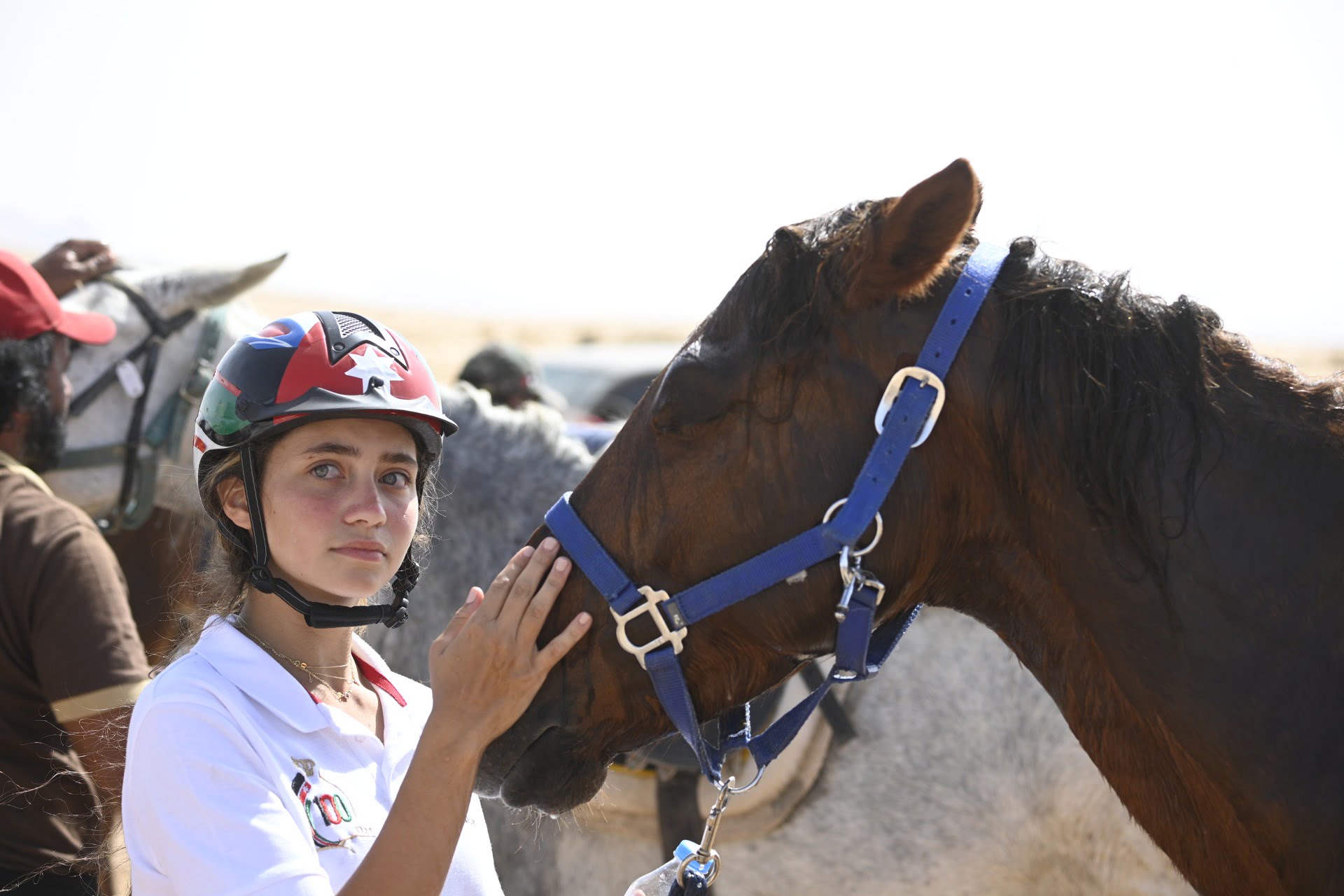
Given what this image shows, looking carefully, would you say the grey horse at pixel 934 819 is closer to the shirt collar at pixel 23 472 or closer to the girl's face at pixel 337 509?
the girl's face at pixel 337 509

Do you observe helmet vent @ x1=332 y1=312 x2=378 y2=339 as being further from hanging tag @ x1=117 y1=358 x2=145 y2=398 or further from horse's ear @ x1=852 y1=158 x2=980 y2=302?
hanging tag @ x1=117 y1=358 x2=145 y2=398

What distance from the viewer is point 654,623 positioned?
200 centimetres

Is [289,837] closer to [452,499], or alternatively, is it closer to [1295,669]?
[1295,669]

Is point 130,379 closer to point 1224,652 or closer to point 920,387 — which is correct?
point 920,387

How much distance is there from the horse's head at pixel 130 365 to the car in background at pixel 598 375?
7.40 m

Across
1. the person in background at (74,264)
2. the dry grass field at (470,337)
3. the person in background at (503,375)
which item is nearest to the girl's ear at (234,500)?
the person in background at (74,264)

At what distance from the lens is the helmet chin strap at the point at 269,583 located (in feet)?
6.56

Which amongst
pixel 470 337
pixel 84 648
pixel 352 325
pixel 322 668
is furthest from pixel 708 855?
pixel 470 337

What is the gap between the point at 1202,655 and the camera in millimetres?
1751

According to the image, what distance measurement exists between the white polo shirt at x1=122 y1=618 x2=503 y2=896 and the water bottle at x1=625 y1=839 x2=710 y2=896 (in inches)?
13.1

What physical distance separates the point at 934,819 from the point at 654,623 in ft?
6.10

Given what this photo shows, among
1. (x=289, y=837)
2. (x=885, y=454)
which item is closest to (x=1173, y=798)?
(x=885, y=454)

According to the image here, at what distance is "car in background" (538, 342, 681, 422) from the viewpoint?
13.5 metres

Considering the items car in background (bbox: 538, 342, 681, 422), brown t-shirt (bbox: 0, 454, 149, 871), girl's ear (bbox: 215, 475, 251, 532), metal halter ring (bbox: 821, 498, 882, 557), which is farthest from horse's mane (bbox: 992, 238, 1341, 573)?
car in background (bbox: 538, 342, 681, 422)
